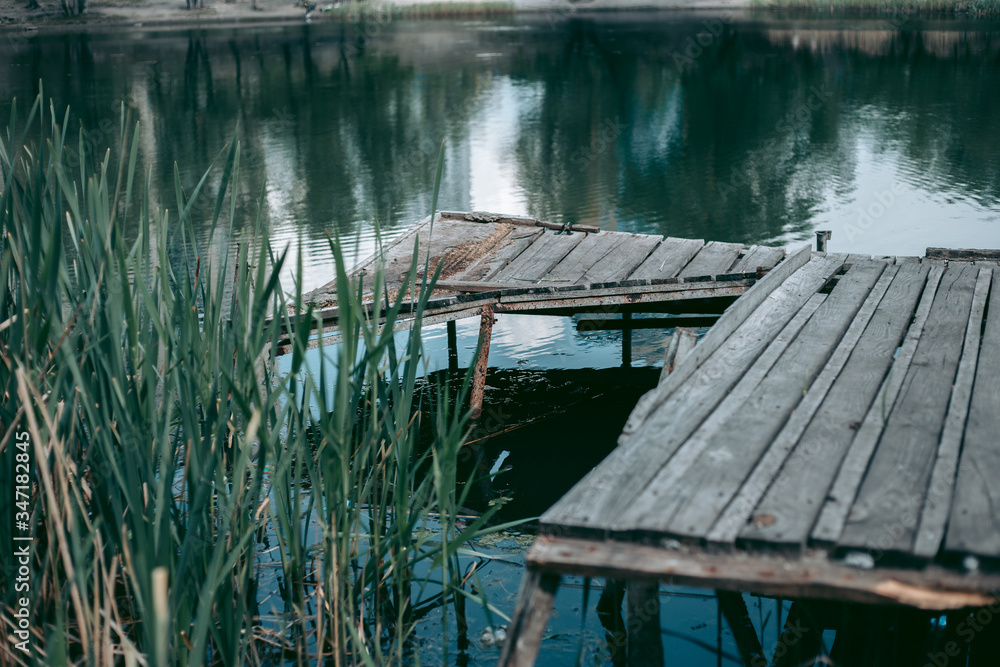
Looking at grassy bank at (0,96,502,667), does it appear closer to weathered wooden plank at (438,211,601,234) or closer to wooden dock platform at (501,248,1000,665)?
wooden dock platform at (501,248,1000,665)

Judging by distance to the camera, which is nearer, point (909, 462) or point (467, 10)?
point (909, 462)

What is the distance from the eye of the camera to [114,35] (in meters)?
30.9

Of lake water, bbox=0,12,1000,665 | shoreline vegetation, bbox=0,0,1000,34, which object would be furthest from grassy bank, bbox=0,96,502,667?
shoreline vegetation, bbox=0,0,1000,34

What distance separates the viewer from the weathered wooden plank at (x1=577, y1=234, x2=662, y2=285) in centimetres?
568

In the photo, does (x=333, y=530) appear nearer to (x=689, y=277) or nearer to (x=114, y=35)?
(x=689, y=277)

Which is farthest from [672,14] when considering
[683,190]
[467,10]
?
[683,190]

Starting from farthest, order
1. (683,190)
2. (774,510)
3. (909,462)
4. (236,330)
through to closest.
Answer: (683,190)
(236,330)
(909,462)
(774,510)

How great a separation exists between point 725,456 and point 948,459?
0.62 m

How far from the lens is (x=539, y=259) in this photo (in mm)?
6117

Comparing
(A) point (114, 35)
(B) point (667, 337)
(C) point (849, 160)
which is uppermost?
(A) point (114, 35)

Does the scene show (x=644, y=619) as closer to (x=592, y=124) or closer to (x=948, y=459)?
(x=948, y=459)

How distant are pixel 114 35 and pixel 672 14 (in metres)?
19.6

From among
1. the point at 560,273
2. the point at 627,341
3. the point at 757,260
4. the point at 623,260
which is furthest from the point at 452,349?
the point at 757,260

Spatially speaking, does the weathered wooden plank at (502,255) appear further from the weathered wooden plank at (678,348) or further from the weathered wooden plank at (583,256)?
the weathered wooden plank at (678,348)
